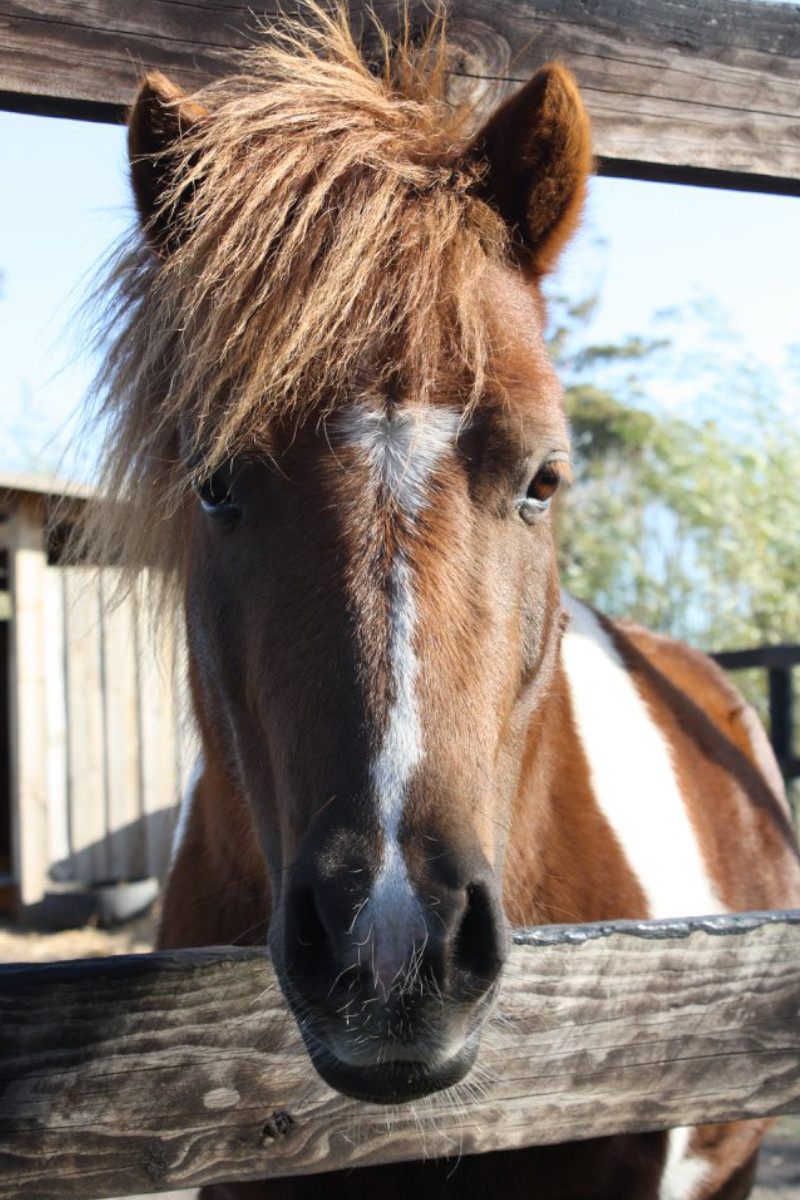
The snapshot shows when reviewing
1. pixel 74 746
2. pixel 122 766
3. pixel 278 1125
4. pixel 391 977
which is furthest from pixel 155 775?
pixel 391 977

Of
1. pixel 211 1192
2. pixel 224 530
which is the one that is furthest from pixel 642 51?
pixel 211 1192

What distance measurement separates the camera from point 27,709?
28.4 feet

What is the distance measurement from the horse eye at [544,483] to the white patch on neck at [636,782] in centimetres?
88

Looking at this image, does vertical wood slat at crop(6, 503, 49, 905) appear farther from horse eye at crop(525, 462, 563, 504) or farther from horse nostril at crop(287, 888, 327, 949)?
horse nostril at crop(287, 888, 327, 949)

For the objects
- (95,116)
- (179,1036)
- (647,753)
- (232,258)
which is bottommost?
(647,753)

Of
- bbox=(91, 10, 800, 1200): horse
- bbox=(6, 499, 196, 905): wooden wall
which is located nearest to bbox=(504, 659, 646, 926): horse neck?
bbox=(91, 10, 800, 1200): horse

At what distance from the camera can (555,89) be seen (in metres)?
1.83

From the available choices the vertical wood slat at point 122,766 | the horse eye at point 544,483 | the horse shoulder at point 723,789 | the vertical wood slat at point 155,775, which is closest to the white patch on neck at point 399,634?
the horse eye at point 544,483

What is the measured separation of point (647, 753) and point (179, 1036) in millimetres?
1686

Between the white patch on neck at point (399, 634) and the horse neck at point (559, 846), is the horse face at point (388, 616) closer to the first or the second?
the white patch on neck at point (399, 634)

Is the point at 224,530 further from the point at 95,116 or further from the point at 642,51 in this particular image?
the point at 642,51

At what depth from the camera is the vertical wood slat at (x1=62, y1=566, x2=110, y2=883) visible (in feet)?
29.3

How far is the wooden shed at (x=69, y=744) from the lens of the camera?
8633 mm

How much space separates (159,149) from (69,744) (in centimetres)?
770
